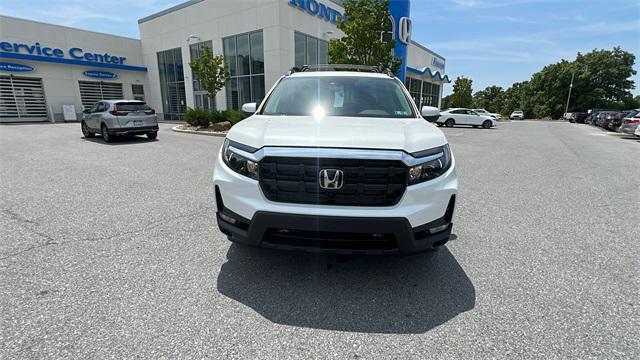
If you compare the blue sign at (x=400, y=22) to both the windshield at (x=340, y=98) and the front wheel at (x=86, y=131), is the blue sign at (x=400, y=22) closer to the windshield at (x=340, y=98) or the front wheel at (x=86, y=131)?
the windshield at (x=340, y=98)

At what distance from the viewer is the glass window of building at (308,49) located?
69.8 feet

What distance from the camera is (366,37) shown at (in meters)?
15.3

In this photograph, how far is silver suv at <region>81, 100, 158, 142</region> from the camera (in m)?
11.7

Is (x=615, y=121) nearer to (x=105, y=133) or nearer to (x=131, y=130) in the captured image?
(x=131, y=130)

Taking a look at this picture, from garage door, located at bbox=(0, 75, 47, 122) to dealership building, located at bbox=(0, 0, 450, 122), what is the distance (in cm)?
6

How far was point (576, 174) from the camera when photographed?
289 inches

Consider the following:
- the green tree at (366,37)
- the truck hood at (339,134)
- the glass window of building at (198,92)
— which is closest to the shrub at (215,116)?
the green tree at (366,37)

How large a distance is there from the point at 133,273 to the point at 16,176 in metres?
5.99

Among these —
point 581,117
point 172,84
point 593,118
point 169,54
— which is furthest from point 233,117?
point 581,117

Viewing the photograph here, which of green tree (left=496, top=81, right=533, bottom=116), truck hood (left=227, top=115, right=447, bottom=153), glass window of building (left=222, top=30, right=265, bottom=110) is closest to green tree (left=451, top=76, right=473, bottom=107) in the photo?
green tree (left=496, top=81, right=533, bottom=116)

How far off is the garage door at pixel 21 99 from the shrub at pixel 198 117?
52.4ft

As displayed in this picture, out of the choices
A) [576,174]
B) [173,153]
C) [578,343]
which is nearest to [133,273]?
[578,343]

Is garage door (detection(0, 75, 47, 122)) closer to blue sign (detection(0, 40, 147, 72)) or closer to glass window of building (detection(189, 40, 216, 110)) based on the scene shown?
blue sign (detection(0, 40, 147, 72))

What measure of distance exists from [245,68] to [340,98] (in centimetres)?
2028
